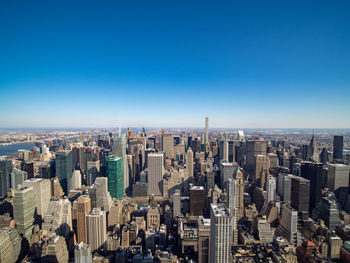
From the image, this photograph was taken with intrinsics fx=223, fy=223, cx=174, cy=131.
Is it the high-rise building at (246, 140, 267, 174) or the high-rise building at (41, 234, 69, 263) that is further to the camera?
the high-rise building at (246, 140, 267, 174)

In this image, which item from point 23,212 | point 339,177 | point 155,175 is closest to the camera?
point 23,212

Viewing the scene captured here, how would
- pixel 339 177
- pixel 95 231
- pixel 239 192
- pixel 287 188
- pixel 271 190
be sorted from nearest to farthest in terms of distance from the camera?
pixel 95 231 < pixel 239 192 < pixel 339 177 < pixel 287 188 < pixel 271 190

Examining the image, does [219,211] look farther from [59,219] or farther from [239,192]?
[59,219]

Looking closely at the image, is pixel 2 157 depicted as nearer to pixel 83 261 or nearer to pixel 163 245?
pixel 83 261

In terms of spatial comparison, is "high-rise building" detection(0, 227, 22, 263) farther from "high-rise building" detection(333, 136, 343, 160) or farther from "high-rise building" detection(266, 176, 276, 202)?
"high-rise building" detection(333, 136, 343, 160)

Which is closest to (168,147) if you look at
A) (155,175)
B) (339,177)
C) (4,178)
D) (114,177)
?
(155,175)

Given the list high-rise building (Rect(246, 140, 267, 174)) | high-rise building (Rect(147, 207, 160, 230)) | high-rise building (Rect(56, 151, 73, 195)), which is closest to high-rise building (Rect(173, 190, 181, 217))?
high-rise building (Rect(147, 207, 160, 230))

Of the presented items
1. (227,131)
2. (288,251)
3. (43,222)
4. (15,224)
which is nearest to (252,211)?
(288,251)
